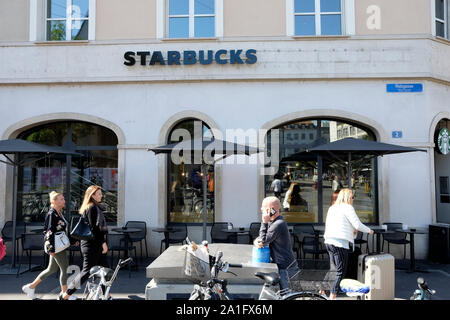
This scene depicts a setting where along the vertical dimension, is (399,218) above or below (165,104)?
below

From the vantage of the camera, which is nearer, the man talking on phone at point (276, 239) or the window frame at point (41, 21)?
the man talking on phone at point (276, 239)

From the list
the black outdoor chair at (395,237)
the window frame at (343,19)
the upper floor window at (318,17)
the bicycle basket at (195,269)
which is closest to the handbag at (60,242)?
the bicycle basket at (195,269)

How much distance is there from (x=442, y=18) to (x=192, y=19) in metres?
6.89

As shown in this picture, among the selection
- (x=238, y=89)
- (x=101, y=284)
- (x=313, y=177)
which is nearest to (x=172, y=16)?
(x=238, y=89)

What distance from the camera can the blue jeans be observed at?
428 centimetres

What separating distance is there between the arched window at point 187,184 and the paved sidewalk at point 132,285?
197cm

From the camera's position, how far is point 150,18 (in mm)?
9516

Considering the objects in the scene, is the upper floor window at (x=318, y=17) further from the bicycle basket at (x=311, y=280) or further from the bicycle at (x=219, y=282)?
the bicycle at (x=219, y=282)

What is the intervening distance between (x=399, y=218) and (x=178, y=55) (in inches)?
268


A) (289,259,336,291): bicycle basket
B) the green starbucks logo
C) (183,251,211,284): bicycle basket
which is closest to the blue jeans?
(289,259,336,291): bicycle basket

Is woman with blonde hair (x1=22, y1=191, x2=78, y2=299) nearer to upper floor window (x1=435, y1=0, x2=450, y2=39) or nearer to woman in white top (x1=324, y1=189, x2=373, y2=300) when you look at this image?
woman in white top (x1=324, y1=189, x2=373, y2=300)

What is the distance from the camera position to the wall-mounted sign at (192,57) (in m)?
9.26
